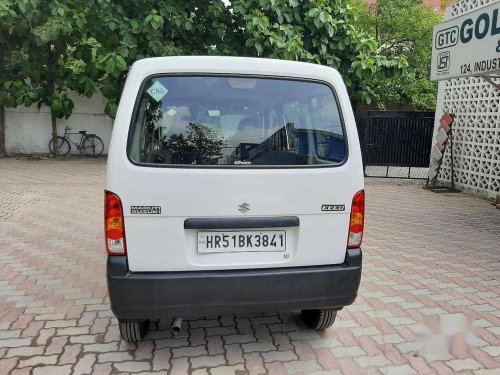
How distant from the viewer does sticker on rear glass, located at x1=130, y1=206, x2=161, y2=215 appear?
2.47m

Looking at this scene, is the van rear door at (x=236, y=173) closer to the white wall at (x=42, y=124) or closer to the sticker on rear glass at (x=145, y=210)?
the sticker on rear glass at (x=145, y=210)

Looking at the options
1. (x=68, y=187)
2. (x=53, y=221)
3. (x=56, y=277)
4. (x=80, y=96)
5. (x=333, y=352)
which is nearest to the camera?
(x=333, y=352)

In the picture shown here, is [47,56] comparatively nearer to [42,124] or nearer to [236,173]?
[42,124]

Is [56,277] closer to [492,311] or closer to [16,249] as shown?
[16,249]

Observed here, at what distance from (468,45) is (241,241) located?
511cm

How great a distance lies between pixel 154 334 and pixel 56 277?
5.32 feet

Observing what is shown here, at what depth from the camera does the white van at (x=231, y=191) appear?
2500mm

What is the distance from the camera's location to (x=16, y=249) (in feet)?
16.7

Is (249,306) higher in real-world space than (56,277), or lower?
higher

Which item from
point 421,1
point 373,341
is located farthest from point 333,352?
point 421,1

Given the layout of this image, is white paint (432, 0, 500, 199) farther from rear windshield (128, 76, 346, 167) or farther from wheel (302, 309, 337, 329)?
rear windshield (128, 76, 346, 167)

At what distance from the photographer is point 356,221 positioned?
2.80 m

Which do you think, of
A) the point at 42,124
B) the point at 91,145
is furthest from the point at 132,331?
the point at 42,124

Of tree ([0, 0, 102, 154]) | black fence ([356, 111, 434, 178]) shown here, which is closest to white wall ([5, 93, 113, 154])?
tree ([0, 0, 102, 154])
